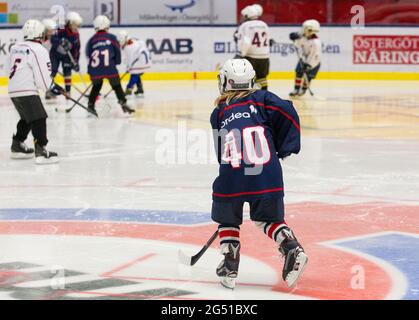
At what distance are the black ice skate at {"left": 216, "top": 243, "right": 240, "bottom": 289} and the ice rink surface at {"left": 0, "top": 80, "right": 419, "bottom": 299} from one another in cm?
8

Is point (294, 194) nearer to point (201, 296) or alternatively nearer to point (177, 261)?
point (177, 261)

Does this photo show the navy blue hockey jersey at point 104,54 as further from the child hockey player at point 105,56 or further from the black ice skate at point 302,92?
the black ice skate at point 302,92

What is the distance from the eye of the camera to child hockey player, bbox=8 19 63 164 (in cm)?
898

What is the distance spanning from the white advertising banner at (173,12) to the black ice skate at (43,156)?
965 centimetres

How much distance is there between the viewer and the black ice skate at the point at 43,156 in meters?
9.16

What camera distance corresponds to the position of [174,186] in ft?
25.8

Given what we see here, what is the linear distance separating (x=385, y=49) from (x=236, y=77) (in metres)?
13.5

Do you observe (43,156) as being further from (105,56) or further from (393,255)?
(393,255)

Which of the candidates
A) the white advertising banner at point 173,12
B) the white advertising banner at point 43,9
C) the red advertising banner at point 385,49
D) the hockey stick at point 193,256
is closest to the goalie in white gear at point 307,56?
the red advertising banner at point 385,49

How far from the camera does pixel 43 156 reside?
921 cm

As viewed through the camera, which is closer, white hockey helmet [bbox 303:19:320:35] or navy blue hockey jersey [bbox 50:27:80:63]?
navy blue hockey jersey [bbox 50:27:80:63]

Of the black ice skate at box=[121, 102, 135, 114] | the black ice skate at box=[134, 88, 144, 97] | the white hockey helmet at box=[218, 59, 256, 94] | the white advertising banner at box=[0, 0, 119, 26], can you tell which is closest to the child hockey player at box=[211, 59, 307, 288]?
the white hockey helmet at box=[218, 59, 256, 94]

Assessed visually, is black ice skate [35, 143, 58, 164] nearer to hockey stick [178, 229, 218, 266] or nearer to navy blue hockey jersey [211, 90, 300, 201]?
hockey stick [178, 229, 218, 266]
